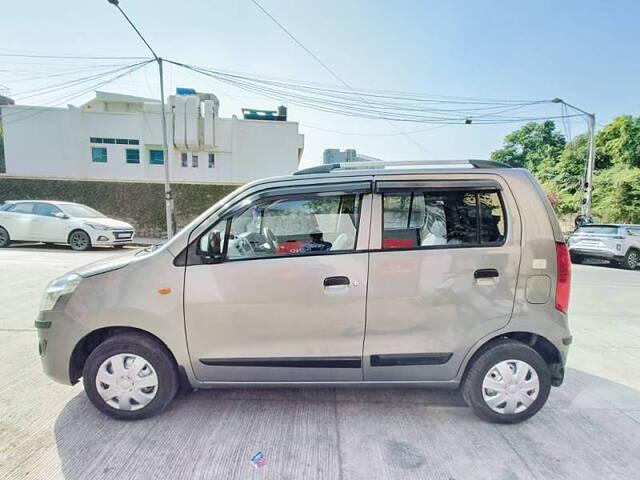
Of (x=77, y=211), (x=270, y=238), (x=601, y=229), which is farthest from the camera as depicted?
(x=601, y=229)

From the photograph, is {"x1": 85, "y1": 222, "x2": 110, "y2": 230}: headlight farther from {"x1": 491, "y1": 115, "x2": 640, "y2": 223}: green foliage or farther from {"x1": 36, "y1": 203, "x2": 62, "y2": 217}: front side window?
{"x1": 491, "y1": 115, "x2": 640, "y2": 223}: green foliage

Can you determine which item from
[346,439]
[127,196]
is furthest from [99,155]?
[346,439]

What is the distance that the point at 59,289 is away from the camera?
2422 millimetres

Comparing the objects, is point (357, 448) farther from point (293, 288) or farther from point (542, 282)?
point (542, 282)

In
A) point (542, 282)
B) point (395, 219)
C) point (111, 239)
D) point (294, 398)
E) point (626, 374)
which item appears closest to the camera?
point (542, 282)

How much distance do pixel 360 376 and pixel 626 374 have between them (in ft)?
9.74

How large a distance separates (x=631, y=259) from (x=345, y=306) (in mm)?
12372

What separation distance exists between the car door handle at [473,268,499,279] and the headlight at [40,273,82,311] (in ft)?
9.50

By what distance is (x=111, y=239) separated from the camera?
399 inches

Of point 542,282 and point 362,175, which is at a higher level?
point 362,175

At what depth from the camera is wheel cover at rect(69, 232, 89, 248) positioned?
32.4 ft

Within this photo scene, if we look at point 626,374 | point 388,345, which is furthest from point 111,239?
point 626,374

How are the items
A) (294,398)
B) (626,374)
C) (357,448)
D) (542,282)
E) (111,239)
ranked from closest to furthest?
(357,448), (542,282), (294,398), (626,374), (111,239)

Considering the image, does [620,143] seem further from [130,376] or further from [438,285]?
[130,376]
